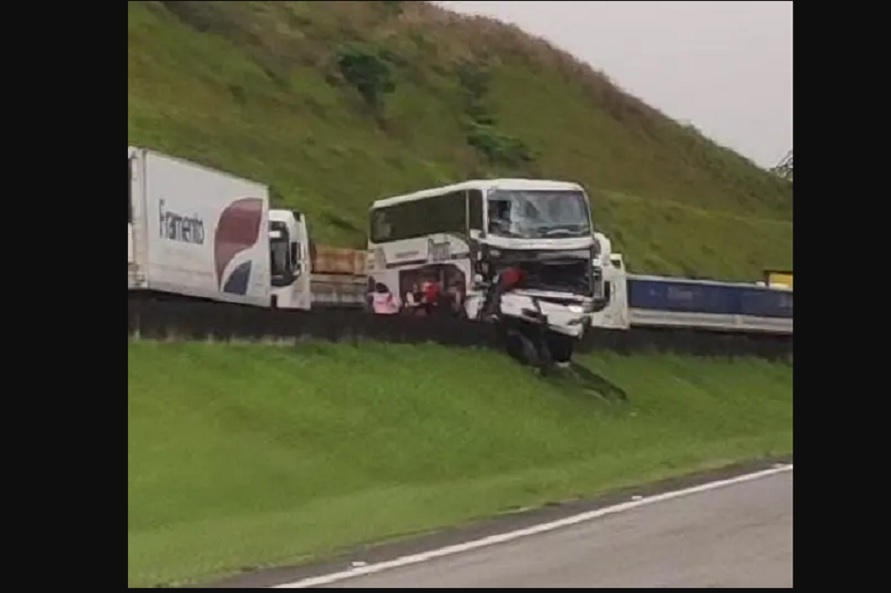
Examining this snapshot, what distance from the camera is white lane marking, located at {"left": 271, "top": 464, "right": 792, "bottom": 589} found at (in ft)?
44.1

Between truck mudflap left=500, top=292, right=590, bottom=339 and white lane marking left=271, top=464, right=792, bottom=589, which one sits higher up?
truck mudflap left=500, top=292, right=590, bottom=339

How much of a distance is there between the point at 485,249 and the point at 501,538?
17.3m

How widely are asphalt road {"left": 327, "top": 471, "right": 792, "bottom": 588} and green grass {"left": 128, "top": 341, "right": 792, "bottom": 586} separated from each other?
1.32m

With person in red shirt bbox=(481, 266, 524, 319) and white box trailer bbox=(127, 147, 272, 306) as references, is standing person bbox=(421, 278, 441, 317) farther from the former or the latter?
white box trailer bbox=(127, 147, 272, 306)

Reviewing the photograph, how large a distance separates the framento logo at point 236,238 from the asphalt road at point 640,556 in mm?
11976

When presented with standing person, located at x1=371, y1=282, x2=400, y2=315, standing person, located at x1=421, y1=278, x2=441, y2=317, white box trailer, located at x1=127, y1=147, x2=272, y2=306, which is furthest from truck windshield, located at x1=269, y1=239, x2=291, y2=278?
standing person, located at x1=421, y1=278, x2=441, y2=317

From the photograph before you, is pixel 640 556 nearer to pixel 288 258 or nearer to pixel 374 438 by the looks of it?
pixel 374 438

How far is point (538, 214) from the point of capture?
31.9 metres

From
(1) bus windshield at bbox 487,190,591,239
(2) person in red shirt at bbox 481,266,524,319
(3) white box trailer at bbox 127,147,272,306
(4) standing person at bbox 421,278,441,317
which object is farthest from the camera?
(4) standing person at bbox 421,278,441,317

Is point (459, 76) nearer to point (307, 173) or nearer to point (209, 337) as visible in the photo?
point (209, 337)

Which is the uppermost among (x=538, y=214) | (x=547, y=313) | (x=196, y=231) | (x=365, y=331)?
(x=538, y=214)

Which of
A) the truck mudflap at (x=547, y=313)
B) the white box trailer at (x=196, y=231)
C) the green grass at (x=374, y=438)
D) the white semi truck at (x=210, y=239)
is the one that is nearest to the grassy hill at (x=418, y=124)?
the white semi truck at (x=210, y=239)

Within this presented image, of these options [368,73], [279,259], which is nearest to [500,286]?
[279,259]

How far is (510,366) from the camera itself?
31.8 meters
